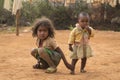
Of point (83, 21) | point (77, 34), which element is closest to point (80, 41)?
point (77, 34)

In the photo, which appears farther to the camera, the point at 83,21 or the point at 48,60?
the point at 48,60

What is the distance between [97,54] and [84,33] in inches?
101

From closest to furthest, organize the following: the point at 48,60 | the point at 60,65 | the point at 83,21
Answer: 1. the point at 83,21
2. the point at 48,60
3. the point at 60,65

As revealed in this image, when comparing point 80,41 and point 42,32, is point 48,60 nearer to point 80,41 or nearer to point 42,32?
point 42,32

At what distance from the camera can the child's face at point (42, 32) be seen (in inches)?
261

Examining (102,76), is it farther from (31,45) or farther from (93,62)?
(31,45)

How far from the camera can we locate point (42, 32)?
662 centimetres

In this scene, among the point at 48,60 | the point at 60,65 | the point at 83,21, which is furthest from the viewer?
the point at 60,65

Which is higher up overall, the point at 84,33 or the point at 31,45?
the point at 84,33

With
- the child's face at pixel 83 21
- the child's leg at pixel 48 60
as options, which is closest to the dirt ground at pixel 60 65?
the child's leg at pixel 48 60

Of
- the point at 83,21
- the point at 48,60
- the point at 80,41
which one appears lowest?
the point at 48,60

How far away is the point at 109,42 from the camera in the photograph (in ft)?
38.4

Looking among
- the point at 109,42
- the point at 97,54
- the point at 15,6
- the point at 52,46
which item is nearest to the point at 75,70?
the point at 52,46

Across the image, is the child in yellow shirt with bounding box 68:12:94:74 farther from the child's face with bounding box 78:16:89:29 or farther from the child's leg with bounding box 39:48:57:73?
the child's leg with bounding box 39:48:57:73
